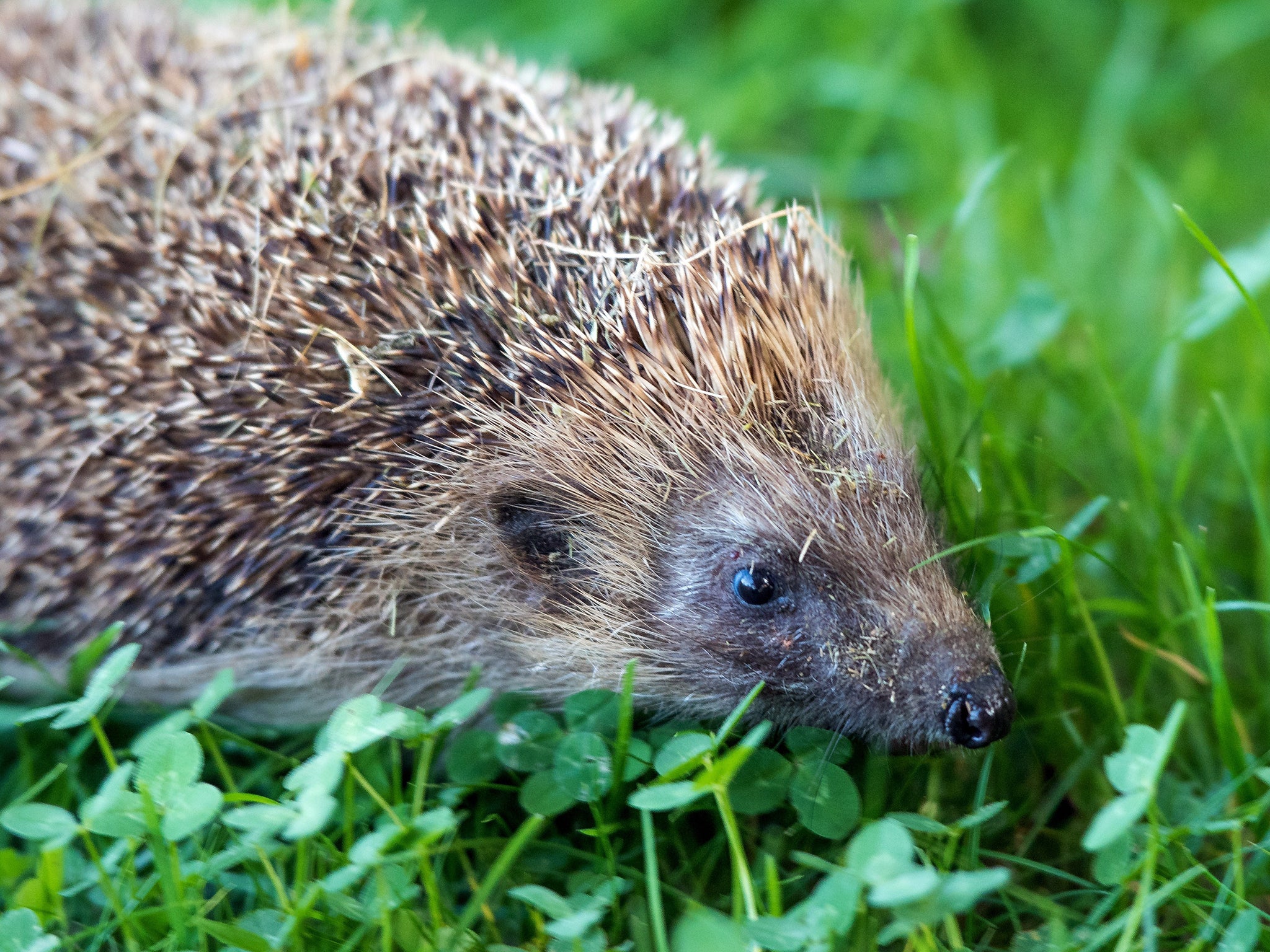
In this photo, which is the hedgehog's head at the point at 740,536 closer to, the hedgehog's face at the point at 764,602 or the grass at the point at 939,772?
the hedgehog's face at the point at 764,602

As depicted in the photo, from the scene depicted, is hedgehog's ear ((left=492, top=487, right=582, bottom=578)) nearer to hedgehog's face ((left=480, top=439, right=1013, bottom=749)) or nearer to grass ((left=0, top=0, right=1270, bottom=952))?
hedgehog's face ((left=480, top=439, right=1013, bottom=749))

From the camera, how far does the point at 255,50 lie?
2.53 metres

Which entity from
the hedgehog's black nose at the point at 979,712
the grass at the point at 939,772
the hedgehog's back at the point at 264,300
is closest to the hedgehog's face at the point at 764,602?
the hedgehog's black nose at the point at 979,712

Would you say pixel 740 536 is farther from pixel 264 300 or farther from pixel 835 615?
pixel 264 300

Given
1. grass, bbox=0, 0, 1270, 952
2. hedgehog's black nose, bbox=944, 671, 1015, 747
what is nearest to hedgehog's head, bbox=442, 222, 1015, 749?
hedgehog's black nose, bbox=944, 671, 1015, 747

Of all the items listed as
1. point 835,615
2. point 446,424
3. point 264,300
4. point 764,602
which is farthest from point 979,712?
point 264,300

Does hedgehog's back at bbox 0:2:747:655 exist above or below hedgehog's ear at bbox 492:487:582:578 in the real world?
above

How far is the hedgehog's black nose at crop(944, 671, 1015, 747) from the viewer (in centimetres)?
183

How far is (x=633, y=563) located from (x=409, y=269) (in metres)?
0.63

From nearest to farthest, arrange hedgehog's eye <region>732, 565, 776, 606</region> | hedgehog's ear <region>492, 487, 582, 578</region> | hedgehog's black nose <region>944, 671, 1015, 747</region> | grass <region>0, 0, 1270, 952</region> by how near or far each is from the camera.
Result: grass <region>0, 0, 1270, 952</region> → hedgehog's black nose <region>944, 671, 1015, 747</region> → hedgehog's eye <region>732, 565, 776, 606</region> → hedgehog's ear <region>492, 487, 582, 578</region>

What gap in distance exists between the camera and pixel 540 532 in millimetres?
2125

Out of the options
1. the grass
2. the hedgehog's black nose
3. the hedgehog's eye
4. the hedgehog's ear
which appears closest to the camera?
the grass

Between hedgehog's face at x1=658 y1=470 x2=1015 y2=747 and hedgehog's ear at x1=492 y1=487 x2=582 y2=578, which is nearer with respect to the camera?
hedgehog's face at x1=658 y1=470 x2=1015 y2=747

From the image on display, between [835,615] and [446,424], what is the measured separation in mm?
716
